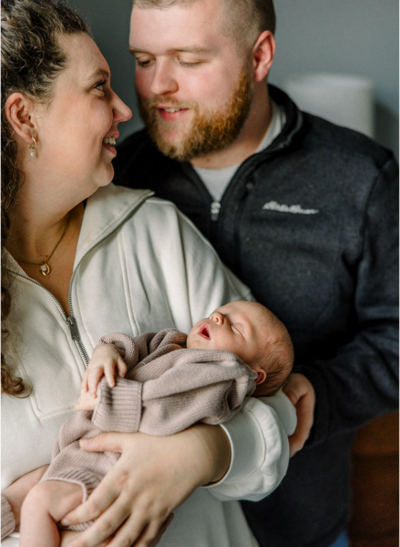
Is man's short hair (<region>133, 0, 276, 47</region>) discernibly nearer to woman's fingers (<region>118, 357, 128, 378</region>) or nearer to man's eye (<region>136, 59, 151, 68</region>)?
man's eye (<region>136, 59, 151, 68</region>)

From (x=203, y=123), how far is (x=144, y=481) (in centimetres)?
62

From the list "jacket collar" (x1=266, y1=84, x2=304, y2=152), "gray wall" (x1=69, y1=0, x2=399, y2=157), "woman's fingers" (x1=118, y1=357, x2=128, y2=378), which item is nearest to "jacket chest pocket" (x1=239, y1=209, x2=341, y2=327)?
"jacket collar" (x1=266, y1=84, x2=304, y2=152)

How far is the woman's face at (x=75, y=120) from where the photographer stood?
666 mm

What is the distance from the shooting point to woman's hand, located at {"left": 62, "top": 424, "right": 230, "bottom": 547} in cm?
61

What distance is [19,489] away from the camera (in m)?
0.65

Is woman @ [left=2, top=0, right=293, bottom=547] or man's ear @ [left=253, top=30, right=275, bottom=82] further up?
man's ear @ [left=253, top=30, right=275, bottom=82]

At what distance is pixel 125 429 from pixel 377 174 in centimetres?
76

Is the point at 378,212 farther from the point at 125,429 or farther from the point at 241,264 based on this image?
the point at 125,429

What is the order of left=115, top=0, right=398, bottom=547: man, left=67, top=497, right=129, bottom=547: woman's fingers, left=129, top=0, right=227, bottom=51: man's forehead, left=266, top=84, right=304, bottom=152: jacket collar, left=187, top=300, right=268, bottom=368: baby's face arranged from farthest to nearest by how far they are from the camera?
left=266, top=84, right=304, bottom=152: jacket collar
left=115, top=0, right=398, bottom=547: man
left=129, top=0, right=227, bottom=51: man's forehead
left=187, top=300, right=268, bottom=368: baby's face
left=67, top=497, right=129, bottom=547: woman's fingers

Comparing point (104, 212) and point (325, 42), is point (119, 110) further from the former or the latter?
point (325, 42)

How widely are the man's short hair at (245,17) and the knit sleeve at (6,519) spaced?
766 millimetres

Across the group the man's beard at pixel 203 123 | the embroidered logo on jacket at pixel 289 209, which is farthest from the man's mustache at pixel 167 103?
the embroidered logo on jacket at pixel 289 209

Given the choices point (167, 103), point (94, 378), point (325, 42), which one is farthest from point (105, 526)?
point (325, 42)

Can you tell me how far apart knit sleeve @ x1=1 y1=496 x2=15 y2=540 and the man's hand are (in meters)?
0.48
